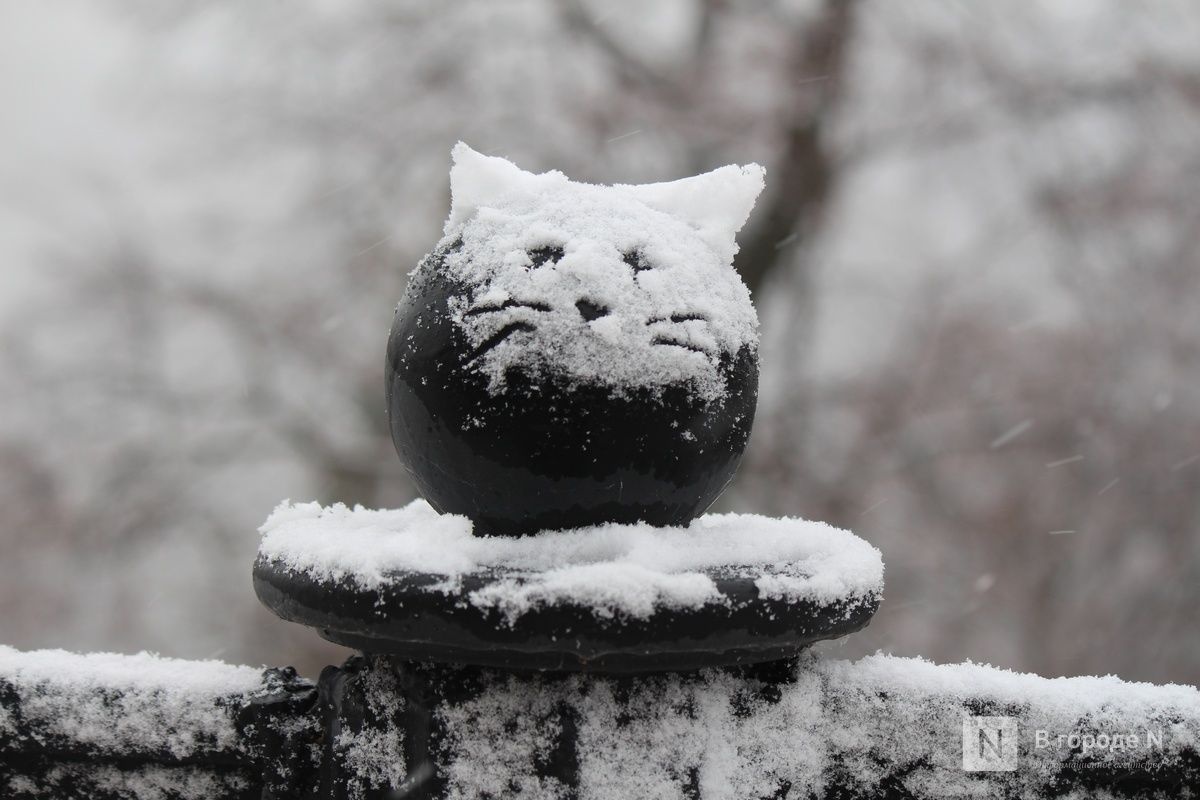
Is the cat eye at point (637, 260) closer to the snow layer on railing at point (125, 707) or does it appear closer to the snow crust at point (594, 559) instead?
the snow crust at point (594, 559)

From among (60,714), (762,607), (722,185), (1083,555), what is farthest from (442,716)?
(1083,555)

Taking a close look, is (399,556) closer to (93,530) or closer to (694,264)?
(694,264)

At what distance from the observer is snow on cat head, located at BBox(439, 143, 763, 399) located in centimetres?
125

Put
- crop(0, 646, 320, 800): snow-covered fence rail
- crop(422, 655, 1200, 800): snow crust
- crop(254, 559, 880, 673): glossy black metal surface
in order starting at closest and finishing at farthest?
crop(254, 559, 880, 673): glossy black metal surface < crop(422, 655, 1200, 800): snow crust < crop(0, 646, 320, 800): snow-covered fence rail

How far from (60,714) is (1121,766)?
4.78ft

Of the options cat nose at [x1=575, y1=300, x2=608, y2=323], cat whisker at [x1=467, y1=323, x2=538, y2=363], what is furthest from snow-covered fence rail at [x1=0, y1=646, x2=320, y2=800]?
cat nose at [x1=575, y1=300, x2=608, y2=323]

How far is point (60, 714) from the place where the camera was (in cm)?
144

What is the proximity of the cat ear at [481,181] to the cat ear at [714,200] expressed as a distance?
0.48ft

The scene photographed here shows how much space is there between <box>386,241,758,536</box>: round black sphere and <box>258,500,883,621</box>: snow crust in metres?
0.04

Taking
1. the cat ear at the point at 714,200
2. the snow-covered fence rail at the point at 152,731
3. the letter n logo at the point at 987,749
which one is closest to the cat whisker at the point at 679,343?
the cat ear at the point at 714,200

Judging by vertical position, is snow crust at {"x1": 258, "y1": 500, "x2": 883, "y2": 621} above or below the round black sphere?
below

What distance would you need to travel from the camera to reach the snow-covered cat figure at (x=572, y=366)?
4.09 ft

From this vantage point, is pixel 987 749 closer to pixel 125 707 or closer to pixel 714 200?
pixel 714 200

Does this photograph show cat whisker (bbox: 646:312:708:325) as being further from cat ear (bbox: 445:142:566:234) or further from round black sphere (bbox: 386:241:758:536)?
cat ear (bbox: 445:142:566:234)
